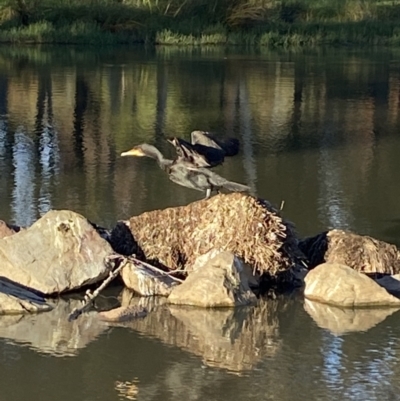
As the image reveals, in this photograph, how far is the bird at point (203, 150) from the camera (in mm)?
8188

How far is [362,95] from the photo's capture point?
21500 millimetres

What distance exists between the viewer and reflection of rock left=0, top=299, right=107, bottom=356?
6.42 metres

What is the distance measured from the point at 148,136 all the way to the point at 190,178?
22.7 ft

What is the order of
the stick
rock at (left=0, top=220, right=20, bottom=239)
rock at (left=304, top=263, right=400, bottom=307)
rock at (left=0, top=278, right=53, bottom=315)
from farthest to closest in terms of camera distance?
1. rock at (left=0, top=220, right=20, bottom=239)
2. rock at (left=304, top=263, right=400, bottom=307)
3. the stick
4. rock at (left=0, top=278, right=53, bottom=315)

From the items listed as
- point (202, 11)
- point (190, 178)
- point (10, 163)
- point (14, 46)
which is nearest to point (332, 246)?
point (190, 178)

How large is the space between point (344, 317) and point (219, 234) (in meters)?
1.15

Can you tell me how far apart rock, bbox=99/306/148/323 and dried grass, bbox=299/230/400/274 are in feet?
5.13

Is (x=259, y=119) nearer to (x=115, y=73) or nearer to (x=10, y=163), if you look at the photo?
(x=10, y=163)

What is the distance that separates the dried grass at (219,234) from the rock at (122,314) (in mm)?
768

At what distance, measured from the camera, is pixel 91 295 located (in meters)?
7.27

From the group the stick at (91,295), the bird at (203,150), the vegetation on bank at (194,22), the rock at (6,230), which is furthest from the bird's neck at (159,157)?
the vegetation on bank at (194,22)

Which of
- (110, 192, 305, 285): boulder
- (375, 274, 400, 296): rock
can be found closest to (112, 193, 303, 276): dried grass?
(110, 192, 305, 285): boulder

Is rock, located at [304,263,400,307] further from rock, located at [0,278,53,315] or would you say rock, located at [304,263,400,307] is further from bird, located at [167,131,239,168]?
rock, located at [0,278,53,315]

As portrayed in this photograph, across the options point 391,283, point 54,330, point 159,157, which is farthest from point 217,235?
point 54,330
